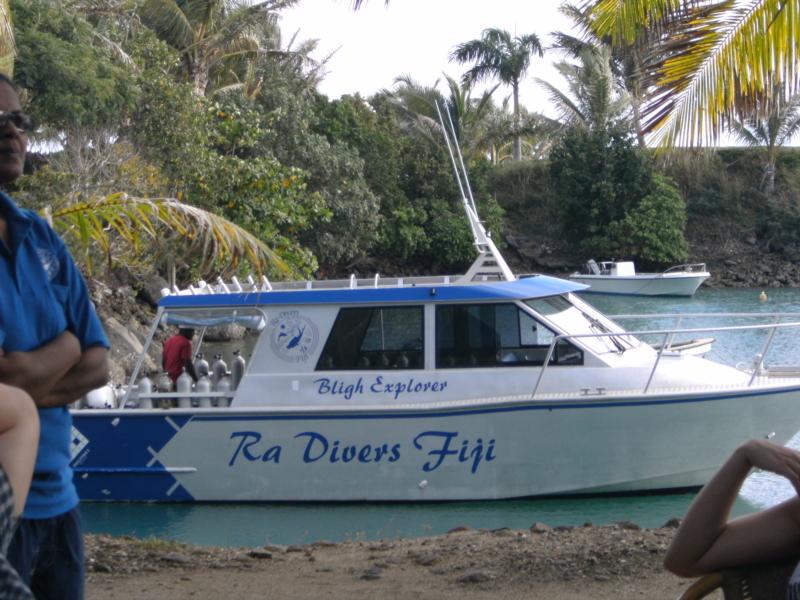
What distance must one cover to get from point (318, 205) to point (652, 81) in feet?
57.0

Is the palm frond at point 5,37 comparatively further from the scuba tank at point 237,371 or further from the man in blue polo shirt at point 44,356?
the man in blue polo shirt at point 44,356

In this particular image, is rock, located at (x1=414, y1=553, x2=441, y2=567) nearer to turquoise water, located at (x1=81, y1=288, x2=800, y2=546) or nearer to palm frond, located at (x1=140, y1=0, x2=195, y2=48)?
turquoise water, located at (x1=81, y1=288, x2=800, y2=546)

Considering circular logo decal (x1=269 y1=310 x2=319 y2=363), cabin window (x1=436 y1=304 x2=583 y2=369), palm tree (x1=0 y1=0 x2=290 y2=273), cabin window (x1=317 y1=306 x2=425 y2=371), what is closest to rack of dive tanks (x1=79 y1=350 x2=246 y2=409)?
circular logo decal (x1=269 y1=310 x2=319 y2=363)

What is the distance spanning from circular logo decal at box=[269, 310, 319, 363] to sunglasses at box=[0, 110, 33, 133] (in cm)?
761

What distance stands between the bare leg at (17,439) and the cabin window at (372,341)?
800cm

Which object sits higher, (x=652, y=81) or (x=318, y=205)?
(x=652, y=81)

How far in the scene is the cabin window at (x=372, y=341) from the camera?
1024 cm

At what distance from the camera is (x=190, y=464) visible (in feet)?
34.4

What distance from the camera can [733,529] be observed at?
3.20 metres

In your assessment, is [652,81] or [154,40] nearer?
[652,81]

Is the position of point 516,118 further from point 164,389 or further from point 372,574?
point 372,574

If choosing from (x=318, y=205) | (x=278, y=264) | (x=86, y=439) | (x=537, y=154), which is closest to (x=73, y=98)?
(x=318, y=205)

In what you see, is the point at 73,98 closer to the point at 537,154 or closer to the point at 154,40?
the point at 154,40

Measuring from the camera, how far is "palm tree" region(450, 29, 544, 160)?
143 feet
